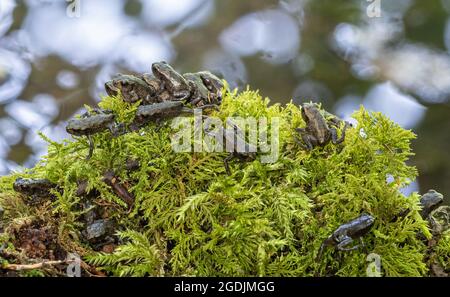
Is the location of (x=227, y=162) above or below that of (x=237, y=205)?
above

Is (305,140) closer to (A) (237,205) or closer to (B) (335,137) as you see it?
(B) (335,137)

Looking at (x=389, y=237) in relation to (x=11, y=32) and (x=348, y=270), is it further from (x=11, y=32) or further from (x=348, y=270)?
(x=11, y=32)

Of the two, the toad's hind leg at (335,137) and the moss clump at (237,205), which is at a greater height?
the toad's hind leg at (335,137)

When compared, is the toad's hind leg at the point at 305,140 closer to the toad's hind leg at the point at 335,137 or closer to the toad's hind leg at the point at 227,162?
the toad's hind leg at the point at 335,137

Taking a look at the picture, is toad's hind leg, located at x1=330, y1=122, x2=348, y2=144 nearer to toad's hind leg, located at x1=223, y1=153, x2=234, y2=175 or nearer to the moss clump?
the moss clump

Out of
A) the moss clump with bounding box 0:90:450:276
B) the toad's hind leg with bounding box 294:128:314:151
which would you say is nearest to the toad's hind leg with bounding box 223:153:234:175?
the moss clump with bounding box 0:90:450:276

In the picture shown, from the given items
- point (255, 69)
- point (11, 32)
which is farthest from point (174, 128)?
point (11, 32)

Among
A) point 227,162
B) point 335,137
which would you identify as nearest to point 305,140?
point 335,137

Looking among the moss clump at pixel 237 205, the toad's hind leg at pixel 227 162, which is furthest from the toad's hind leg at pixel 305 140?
the toad's hind leg at pixel 227 162

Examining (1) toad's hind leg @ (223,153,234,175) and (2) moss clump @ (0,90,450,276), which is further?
(1) toad's hind leg @ (223,153,234,175)
